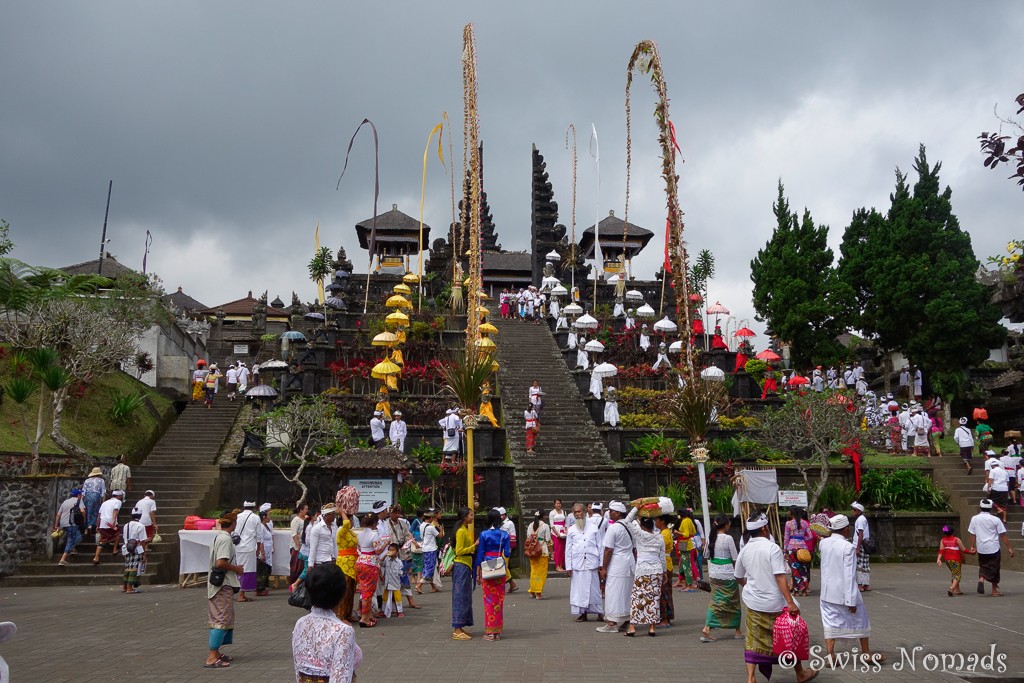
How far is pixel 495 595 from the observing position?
30.8 ft

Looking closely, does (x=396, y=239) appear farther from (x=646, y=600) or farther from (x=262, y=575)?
(x=646, y=600)

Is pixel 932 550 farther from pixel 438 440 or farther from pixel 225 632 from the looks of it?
pixel 225 632

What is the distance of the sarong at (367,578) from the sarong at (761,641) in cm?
485

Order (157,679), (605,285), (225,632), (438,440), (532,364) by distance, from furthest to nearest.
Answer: (605,285)
(532,364)
(438,440)
(225,632)
(157,679)

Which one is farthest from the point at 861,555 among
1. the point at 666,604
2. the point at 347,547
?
the point at 347,547

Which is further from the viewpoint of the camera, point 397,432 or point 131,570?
point 397,432

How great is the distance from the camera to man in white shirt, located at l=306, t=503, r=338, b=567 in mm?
9980

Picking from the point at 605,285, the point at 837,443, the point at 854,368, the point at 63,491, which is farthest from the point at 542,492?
the point at 605,285

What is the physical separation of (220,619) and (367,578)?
2447mm

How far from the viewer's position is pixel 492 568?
9406 mm

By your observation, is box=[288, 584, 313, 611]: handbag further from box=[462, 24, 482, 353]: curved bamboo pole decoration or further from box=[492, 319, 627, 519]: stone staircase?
box=[492, 319, 627, 519]: stone staircase

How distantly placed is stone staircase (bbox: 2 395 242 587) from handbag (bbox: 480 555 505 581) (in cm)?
887

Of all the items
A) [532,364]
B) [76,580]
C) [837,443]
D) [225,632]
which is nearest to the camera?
[225,632]

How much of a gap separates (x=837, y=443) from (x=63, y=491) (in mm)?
16765
